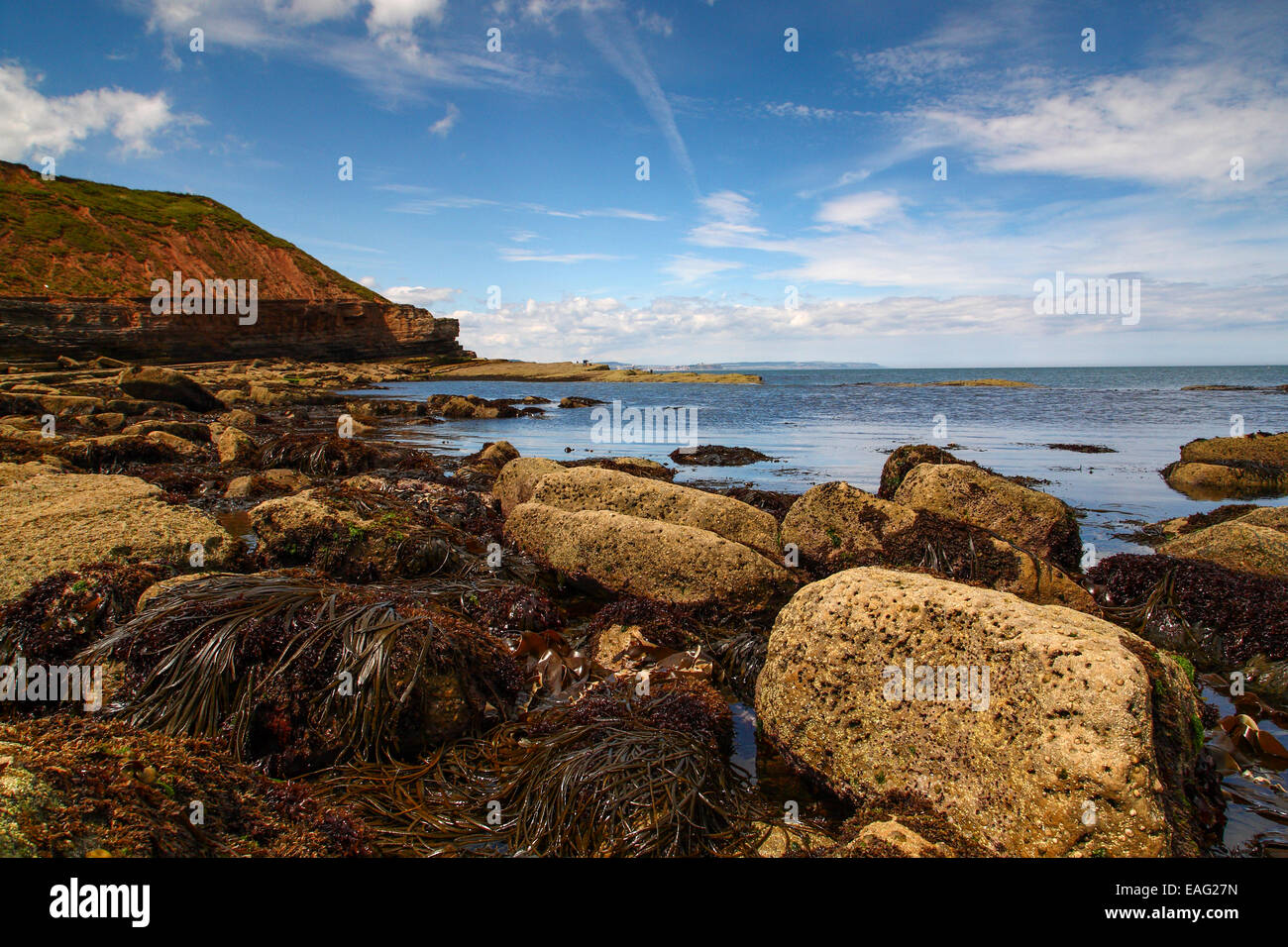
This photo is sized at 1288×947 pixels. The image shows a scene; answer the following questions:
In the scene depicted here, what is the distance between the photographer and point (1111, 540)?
8.84m

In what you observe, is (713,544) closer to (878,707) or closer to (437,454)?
(878,707)

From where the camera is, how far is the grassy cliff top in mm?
47031

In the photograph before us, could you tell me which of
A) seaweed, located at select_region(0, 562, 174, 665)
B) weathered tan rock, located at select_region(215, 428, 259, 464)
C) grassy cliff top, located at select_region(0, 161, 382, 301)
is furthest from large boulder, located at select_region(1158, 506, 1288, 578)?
grassy cliff top, located at select_region(0, 161, 382, 301)

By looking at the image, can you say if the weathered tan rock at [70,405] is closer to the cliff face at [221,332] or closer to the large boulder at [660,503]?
the large boulder at [660,503]

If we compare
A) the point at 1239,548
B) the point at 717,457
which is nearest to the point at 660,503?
the point at 1239,548

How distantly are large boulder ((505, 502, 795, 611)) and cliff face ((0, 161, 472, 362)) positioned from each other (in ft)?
154

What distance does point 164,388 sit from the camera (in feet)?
78.0

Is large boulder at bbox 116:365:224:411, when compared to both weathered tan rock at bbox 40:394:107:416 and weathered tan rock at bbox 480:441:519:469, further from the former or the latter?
weathered tan rock at bbox 480:441:519:469

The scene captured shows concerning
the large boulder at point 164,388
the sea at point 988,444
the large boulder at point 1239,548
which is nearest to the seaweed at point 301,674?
the sea at point 988,444

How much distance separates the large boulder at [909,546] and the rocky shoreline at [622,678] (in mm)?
32

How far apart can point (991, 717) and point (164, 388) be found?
2843 cm

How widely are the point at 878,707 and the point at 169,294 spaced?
59767 mm

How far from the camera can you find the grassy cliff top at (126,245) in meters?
47.0
